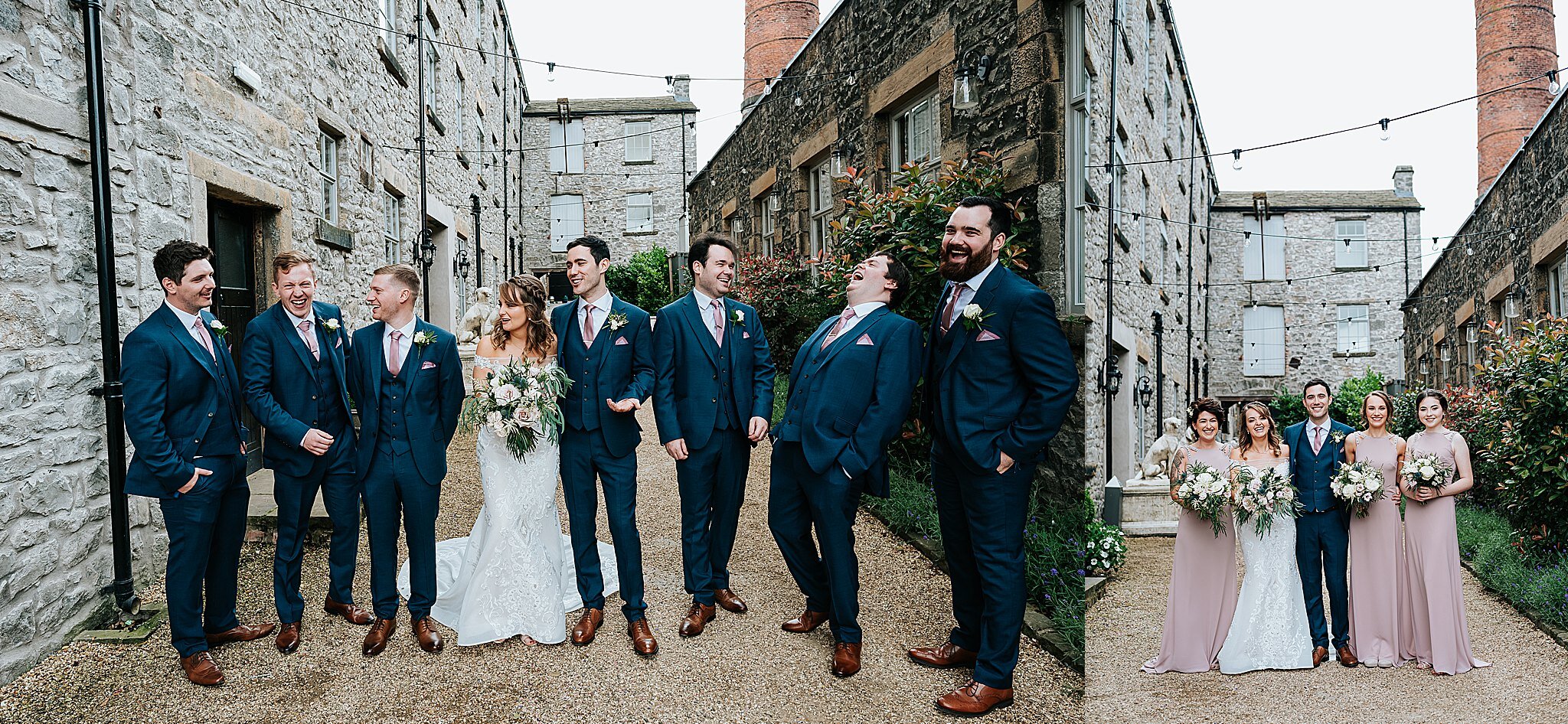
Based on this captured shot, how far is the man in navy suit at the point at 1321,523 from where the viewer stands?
94.2 inches

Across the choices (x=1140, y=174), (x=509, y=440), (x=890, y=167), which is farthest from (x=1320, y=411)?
(x=890, y=167)

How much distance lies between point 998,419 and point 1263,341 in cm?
86

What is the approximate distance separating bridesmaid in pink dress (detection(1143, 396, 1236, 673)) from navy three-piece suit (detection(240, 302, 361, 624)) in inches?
131

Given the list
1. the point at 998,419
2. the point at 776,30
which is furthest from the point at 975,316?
the point at 776,30

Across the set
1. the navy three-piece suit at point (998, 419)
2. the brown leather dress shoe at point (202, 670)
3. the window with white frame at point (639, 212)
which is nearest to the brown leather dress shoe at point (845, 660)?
the navy three-piece suit at point (998, 419)

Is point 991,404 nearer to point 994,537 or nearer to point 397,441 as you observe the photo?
point 994,537

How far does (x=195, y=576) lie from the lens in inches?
137

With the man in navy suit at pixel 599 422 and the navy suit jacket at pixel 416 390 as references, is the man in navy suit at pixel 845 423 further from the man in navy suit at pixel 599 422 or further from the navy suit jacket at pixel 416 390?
the navy suit jacket at pixel 416 390

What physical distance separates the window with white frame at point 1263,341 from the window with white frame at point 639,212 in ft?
71.6

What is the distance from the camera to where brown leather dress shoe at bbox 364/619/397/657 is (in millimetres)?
3664

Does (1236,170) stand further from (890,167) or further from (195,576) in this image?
(890,167)

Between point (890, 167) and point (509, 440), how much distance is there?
5133 mm

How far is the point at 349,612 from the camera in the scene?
4.03 meters

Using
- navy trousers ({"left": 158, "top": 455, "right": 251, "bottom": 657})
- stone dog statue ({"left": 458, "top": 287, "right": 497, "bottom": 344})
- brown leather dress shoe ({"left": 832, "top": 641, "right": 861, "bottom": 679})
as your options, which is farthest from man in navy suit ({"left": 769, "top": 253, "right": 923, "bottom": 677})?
stone dog statue ({"left": 458, "top": 287, "right": 497, "bottom": 344})
